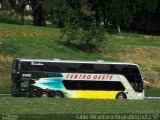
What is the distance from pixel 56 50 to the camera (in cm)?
5838

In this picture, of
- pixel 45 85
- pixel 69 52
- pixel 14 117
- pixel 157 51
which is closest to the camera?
pixel 14 117

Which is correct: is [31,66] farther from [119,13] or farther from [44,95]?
[119,13]

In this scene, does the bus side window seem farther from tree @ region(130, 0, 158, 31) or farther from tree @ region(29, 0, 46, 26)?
tree @ region(130, 0, 158, 31)

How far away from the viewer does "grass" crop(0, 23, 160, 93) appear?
179 feet

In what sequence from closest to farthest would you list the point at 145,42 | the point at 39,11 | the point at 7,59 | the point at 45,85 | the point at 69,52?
the point at 45,85
the point at 7,59
the point at 69,52
the point at 145,42
the point at 39,11

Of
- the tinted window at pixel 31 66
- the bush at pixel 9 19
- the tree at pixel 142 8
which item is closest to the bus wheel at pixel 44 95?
the tinted window at pixel 31 66

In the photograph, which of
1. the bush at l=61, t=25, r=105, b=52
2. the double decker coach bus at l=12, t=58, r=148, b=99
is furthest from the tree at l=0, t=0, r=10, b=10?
the double decker coach bus at l=12, t=58, r=148, b=99

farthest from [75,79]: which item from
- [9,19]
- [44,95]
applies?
[9,19]

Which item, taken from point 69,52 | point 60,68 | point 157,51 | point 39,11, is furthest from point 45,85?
point 39,11

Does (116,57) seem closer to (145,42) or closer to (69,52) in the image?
(69,52)

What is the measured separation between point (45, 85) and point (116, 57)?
60.0ft

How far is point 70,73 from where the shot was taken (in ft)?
141

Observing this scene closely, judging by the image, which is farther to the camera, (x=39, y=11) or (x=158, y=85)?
(x=39, y=11)

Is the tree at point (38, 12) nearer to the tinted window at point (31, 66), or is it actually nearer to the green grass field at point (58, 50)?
the green grass field at point (58, 50)
